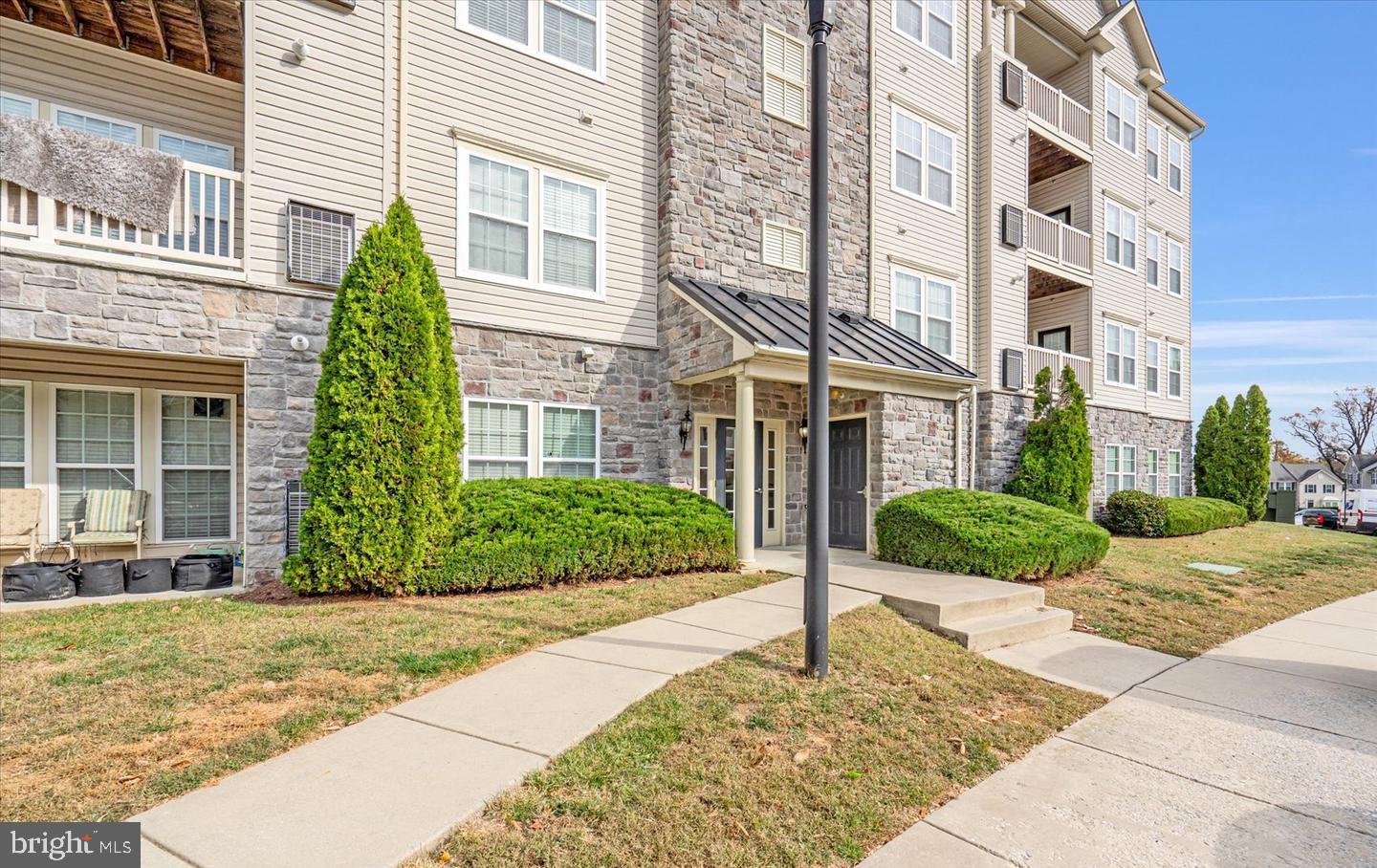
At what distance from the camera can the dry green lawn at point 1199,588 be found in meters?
6.53

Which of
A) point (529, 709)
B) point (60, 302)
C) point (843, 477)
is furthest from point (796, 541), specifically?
point (60, 302)

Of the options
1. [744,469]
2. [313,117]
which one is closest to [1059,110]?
[744,469]

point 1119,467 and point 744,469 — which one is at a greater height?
point 744,469

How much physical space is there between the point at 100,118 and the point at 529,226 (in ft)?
16.6

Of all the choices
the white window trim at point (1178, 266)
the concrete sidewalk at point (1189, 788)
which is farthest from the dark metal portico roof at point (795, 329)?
the white window trim at point (1178, 266)

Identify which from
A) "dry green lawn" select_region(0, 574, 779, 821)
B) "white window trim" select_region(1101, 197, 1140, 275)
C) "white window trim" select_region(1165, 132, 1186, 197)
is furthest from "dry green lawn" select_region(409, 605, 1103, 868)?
"white window trim" select_region(1165, 132, 1186, 197)

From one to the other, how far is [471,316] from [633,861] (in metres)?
7.09

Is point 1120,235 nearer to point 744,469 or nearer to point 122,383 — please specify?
point 744,469

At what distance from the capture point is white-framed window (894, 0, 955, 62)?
12.5 metres

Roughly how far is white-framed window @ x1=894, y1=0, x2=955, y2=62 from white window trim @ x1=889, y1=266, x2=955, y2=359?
→ 463 centimetres

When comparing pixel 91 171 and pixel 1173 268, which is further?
pixel 1173 268

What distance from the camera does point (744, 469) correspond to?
8.33 meters

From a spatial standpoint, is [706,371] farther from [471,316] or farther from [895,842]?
[895,842]

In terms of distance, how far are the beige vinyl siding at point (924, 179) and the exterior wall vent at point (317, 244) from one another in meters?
8.48
